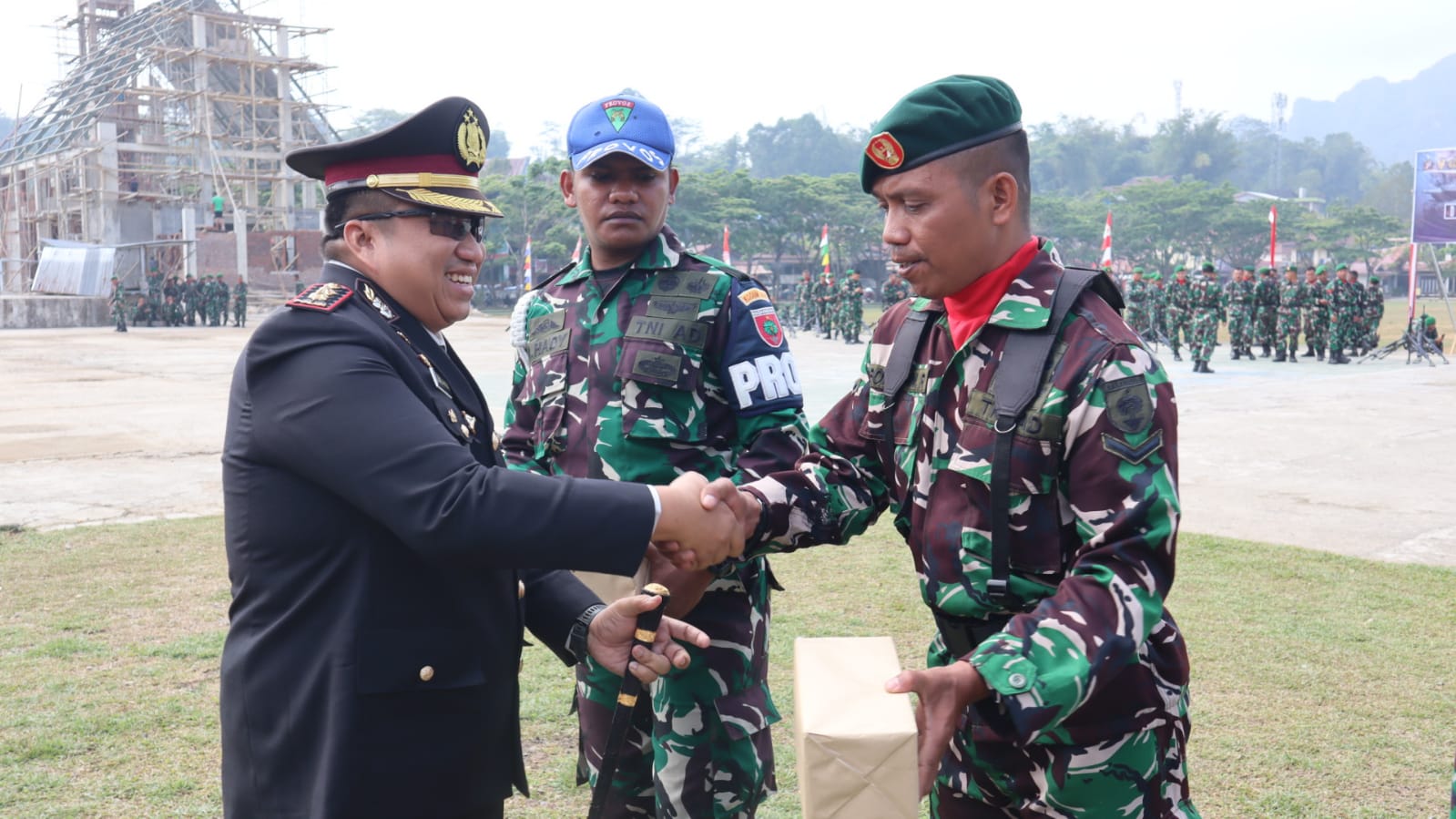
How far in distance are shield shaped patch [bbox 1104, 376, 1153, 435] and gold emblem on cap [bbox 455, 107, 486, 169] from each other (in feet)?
4.36

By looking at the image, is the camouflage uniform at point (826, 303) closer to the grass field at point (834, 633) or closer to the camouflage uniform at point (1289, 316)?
the camouflage uniform at point (1289, 316)

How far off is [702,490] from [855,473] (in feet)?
1.28

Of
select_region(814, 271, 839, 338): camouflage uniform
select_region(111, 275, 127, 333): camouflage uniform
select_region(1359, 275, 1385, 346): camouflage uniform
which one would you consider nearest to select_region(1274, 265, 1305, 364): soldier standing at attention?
select_region(1359, 275, 1385, 346): camouflage uniform

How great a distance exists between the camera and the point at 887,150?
7.11 feet

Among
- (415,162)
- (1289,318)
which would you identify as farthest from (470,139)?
(1289,318)

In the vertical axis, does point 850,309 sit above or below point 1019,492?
below

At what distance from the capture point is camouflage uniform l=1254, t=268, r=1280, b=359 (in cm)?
2353

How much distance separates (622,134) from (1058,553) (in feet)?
6.12

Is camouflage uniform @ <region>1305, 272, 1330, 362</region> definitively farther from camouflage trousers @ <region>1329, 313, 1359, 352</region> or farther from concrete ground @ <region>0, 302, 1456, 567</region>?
concrete ground @ <region>0, 302, 1456, 567</region>

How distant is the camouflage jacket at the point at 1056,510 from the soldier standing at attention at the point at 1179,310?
917 inches

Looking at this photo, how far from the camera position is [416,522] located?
1.90m

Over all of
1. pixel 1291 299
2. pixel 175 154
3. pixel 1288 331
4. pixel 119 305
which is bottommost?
pixel 119 305

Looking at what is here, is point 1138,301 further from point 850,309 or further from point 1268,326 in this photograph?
point 850,309

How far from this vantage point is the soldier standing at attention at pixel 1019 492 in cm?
180
